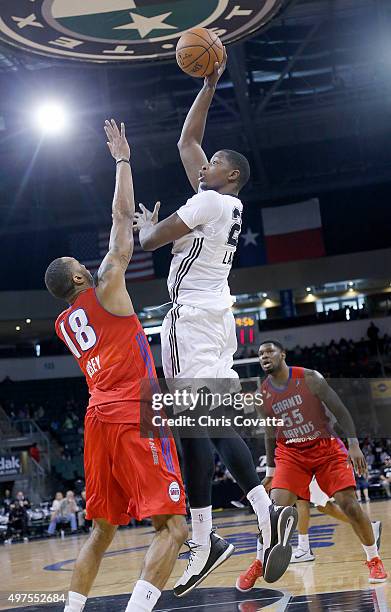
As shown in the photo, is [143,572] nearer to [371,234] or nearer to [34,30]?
[34,30]

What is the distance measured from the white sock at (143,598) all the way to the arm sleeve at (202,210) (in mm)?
2055

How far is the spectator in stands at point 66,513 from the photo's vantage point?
19453 mm

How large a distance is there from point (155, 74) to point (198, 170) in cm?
1776

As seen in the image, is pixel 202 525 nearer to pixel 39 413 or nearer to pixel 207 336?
pixel 207 336

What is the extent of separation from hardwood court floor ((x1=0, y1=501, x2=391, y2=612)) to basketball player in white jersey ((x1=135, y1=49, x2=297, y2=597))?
101 cm

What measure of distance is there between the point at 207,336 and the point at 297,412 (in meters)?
3.04

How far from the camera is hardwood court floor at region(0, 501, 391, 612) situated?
5.88 metres

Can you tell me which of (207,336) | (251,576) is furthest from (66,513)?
(207,336)

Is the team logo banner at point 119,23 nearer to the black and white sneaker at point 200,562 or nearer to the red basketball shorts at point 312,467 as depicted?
the red basketball shorts at point 312,467

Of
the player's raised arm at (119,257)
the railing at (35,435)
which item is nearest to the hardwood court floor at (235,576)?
the player's raised arm at (119,257)

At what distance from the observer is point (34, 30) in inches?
508

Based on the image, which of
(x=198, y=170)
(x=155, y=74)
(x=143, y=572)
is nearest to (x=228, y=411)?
(x=143, y=572)

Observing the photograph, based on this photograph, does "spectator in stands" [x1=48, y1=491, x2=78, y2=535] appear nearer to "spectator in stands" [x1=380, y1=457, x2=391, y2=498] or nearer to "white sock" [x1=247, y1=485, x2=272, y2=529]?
"spectator in stands" [x1=380, y1=457, x2=391, y2=498]

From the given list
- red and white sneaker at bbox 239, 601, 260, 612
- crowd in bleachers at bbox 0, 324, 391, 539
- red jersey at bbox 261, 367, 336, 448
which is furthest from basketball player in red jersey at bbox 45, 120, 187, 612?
crowd in bleachers at bbox 0, 324, 391, 539
